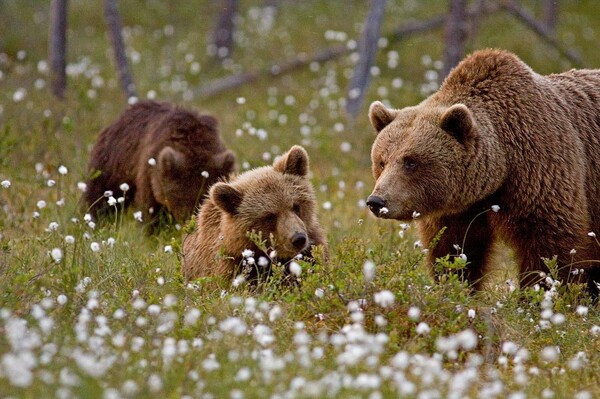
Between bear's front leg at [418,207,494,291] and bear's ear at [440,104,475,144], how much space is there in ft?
1.96

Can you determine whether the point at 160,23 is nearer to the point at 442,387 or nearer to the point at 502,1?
the point at 502,1

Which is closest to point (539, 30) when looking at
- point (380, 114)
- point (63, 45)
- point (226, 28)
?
point (226, 28)

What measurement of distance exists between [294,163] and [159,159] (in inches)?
86.8

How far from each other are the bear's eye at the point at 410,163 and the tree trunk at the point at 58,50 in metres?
8.10

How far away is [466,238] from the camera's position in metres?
6.68

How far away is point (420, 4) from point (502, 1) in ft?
23.5

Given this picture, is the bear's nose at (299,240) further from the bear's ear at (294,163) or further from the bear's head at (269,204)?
the bear's ear at (294,163)

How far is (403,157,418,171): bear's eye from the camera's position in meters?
6.28

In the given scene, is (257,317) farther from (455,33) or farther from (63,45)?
(63,45)

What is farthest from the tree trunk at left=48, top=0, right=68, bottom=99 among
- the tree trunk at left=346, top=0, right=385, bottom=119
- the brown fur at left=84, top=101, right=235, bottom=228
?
the tree trunk at left=346, top=0, right=385, bottom=119

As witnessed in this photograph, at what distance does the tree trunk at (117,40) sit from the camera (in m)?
12.7

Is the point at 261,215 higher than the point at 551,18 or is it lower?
higher

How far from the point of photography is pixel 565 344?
5535mm

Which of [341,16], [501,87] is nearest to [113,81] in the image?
[341,16]
